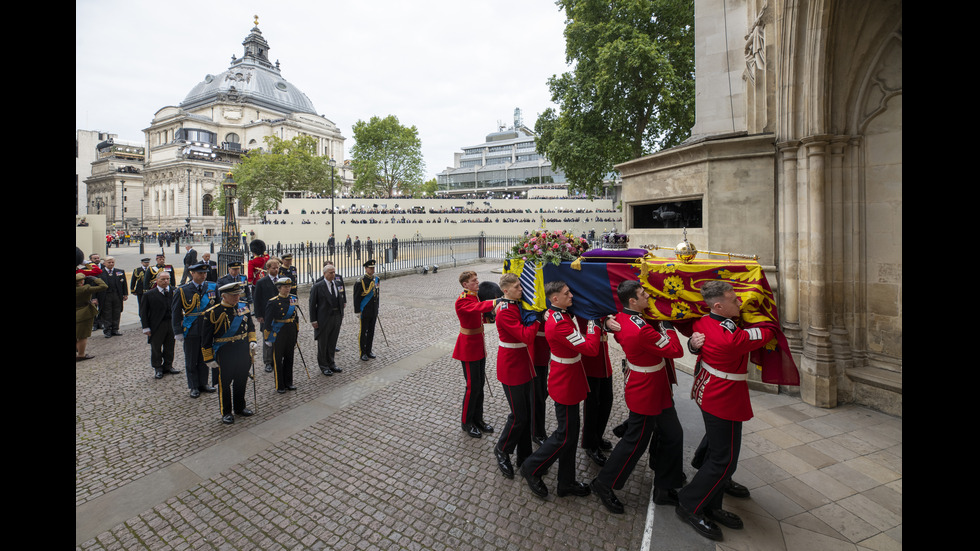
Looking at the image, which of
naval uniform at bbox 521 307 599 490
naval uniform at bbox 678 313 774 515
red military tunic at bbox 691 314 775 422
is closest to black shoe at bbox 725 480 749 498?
naval uniform at bbox 678 313 774 515

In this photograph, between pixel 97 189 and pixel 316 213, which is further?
pixel 97 189

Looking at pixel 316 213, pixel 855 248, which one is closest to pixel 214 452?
pixel 855 248

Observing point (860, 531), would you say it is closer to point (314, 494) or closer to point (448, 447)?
point (448, 447)

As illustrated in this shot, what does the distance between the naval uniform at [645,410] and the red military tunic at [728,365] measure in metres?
0.29

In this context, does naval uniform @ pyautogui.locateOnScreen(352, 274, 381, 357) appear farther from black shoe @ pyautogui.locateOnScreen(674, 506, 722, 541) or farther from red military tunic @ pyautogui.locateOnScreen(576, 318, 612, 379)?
black shoe @ pyautogui.locateOnScreen(674, 506, 722, 541)

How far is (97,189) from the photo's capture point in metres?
90.8

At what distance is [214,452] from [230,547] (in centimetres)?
192

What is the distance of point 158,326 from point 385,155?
47239mm

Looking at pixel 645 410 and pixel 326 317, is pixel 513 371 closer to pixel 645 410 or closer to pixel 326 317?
pixel 645 410

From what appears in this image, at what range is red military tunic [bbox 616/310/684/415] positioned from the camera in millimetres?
3807

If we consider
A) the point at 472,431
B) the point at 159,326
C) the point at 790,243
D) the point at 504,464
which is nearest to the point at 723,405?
the point at 504,464

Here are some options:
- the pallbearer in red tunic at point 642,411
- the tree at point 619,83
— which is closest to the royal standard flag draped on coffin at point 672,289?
Result: the pallbearer in red tunic at point 642,411

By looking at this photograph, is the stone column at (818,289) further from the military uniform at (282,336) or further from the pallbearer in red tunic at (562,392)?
the military uniform at (282,336)

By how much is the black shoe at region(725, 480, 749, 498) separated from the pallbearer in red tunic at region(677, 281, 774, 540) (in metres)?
0.43
